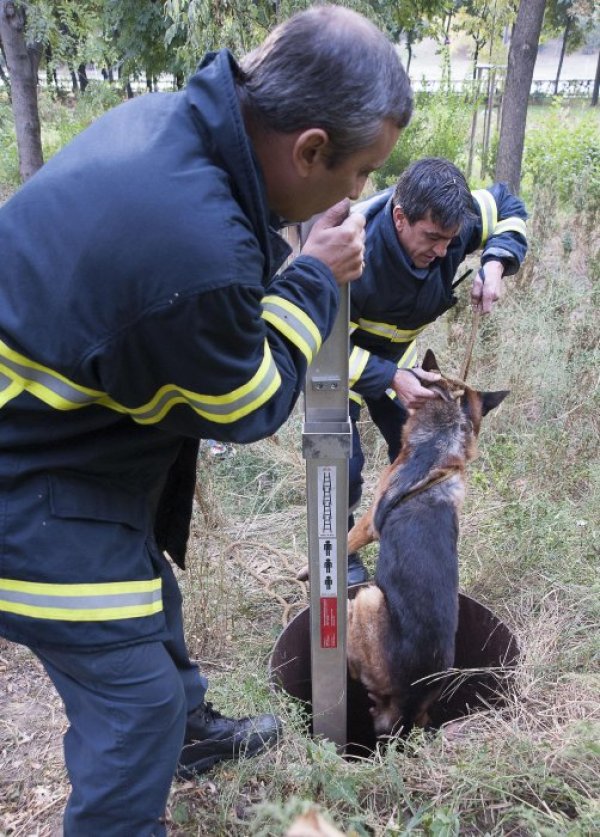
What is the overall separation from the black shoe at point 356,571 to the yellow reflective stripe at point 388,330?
1151 mm

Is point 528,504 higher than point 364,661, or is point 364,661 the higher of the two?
point 528,504

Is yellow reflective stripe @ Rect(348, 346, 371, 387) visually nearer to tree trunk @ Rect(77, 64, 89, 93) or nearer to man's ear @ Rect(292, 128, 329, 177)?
man's ear @ Rect(292, 128, 329, 177)

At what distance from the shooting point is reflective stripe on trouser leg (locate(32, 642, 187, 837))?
1.56 metres

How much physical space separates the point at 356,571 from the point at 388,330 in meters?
1.26

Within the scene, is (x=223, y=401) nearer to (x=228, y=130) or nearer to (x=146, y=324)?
(x=146, y=324)

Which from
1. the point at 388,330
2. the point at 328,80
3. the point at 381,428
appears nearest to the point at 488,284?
the point at 388,330

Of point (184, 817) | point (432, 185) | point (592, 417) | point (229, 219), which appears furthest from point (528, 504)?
point (229, 219)

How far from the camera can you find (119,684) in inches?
61.4

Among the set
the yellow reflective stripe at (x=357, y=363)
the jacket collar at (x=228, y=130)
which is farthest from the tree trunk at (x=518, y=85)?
the jacket collar at (x=228, y=130)

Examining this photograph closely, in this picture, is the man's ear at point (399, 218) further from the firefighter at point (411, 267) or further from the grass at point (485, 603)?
the grass at point (485, 603)

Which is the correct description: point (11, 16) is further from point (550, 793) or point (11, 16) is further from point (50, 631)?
point (550, 793)

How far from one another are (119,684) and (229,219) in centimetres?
105

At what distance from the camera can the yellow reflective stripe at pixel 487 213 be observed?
3.50 m

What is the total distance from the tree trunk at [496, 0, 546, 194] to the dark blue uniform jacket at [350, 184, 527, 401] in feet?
10.3
